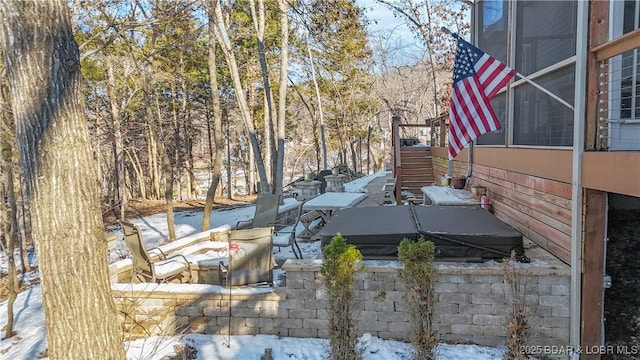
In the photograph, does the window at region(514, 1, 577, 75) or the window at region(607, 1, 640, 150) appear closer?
the window at region(607, 1, 640, 150)

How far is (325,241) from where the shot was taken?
4.29m

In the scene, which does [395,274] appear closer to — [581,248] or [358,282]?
[358,282]

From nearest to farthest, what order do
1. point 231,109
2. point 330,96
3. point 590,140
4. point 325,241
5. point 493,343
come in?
point 590,140, point 493,343, point 325,241, point 231,109, point 330,96

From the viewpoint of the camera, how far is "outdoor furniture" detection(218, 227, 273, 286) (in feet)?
14.8

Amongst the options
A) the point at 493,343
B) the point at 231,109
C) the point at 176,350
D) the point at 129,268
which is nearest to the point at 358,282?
the point at 493,343

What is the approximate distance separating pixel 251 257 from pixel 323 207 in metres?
2.22

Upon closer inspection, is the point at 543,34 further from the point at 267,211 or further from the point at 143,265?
the point at 143,265

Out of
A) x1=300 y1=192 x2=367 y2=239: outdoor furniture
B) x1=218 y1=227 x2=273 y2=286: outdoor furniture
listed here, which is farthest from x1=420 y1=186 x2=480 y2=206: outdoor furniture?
x1=218 y1=227 x2=273 y2=286: outdoor furniture

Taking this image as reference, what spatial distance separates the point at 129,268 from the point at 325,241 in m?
2.92

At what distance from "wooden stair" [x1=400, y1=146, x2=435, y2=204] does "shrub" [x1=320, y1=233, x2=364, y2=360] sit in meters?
6.62

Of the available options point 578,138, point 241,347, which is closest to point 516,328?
point 578,138

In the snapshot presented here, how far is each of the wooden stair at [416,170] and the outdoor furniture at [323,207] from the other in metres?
2.63

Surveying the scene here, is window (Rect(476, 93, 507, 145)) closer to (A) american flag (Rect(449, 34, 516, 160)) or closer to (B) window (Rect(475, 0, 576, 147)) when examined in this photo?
(B) window (Rect(475, 0, 576, 147))

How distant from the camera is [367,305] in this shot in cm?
404
